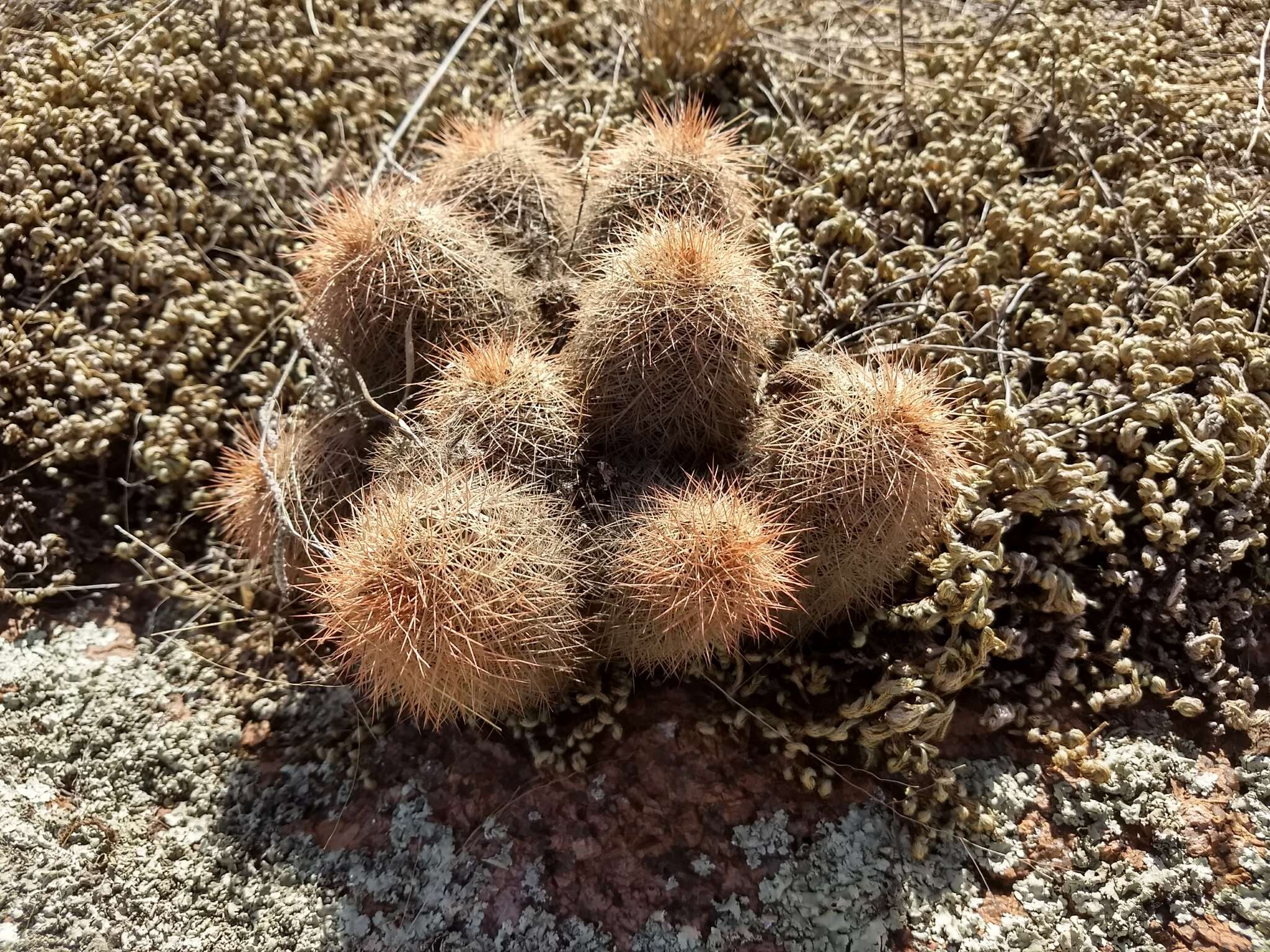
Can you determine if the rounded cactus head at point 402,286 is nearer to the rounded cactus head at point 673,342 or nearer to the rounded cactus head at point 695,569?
the rounded cactus head at point 673,342

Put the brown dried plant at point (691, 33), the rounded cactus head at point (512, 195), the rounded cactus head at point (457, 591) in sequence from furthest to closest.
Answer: the brown dried plant at point (691, 33)
the rounded cactus head at point (512, 195)
the rounded cactus head at point (457, 591)

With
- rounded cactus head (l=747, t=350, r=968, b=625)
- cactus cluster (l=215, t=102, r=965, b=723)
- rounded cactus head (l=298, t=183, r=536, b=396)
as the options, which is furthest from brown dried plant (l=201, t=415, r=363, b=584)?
rounded cactus head (l=747, t=350, r=968, b=625)

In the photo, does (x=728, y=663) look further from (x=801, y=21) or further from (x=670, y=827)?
(x=801, y=21)

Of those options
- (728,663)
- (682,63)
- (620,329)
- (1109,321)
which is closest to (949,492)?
(728,663)

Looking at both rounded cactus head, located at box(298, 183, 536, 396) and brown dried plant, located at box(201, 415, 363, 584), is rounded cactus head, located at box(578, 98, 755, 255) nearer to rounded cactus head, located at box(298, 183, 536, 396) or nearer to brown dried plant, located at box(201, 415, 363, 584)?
rounded cactus head, located at box(298, 183, 536, 396)

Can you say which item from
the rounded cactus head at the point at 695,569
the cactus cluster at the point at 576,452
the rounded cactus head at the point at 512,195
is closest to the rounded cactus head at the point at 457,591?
the cactus cluster at the point at 576,452

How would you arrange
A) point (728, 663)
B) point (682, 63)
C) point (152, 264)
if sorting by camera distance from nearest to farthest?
point (728, 663), point (152, 264), point (682, 63)
